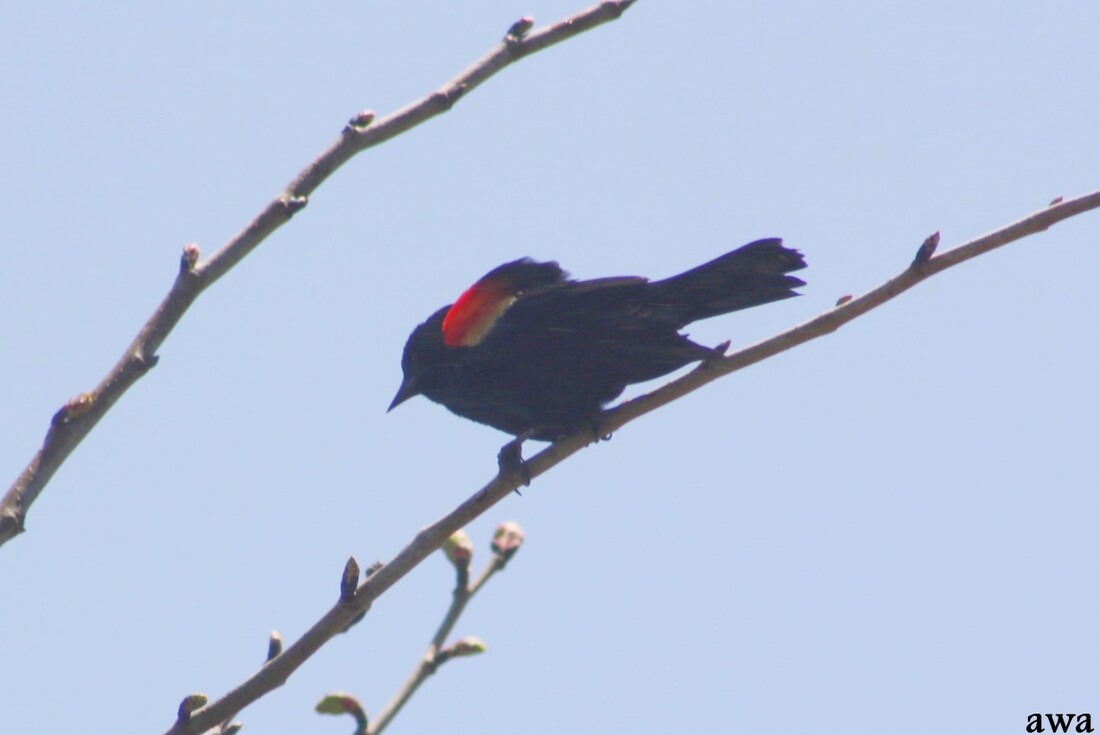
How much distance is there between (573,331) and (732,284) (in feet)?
2.05

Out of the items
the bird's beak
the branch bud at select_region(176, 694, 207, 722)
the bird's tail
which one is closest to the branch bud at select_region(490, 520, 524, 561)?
the branch bud at select_region(176, 694, 207, 722)

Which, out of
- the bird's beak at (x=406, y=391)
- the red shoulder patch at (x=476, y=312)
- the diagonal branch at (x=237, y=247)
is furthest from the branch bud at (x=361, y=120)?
the bird's beak at (x=406, y=391)

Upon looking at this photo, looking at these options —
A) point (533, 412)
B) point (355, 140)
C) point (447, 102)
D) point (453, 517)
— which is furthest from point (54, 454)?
point (533, 412)

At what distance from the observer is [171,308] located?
2.00 metres

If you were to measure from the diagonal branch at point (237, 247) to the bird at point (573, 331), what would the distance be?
2041 mm

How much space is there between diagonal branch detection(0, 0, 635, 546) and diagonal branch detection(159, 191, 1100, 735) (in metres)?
0.63

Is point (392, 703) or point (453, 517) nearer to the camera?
point (392, 703)

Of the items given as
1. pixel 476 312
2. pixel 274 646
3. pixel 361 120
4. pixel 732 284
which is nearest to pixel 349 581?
pixel 274 646

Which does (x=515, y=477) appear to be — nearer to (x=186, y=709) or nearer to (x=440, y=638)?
(x=440, y=638)

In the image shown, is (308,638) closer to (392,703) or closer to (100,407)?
(392,703)

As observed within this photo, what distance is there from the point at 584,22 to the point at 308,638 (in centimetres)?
126

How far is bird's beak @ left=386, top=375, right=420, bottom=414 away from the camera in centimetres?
515

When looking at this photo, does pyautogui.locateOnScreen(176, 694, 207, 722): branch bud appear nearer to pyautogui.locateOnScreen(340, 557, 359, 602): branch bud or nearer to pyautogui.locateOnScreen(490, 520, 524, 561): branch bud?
pyautogui.locateOnScreen(340, 557, 359, 602): branch bud

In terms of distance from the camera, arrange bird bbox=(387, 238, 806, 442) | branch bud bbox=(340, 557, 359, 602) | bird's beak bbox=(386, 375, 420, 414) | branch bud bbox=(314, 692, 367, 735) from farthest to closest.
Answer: bird's beak bbox=(386, 375, 420, 414) < bird bbox=(387, 238, 806, 442) < branch bud bbox=(314, 692, 367, 735) < branch bud bbox=(340, 557, 359, 602)
